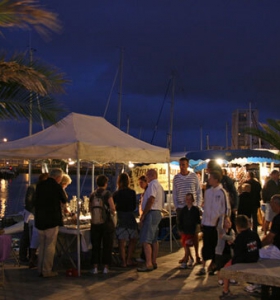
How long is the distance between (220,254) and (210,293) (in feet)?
2.64

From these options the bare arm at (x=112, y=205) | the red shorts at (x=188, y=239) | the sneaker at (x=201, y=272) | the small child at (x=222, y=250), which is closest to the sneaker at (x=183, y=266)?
the red shorts at (x=188, y=239)

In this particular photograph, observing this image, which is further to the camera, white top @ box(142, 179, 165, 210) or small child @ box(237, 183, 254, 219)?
small child @ box(237, 183, 254, 219)

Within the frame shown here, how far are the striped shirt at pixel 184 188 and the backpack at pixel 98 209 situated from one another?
5.81 feet

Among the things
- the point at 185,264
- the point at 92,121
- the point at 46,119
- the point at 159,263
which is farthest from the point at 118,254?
the point at 46,119

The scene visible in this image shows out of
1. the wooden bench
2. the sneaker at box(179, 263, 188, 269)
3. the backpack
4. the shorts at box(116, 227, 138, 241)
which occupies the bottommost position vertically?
the sneaker at box(179, 263, 188, 269)

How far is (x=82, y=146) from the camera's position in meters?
8.31

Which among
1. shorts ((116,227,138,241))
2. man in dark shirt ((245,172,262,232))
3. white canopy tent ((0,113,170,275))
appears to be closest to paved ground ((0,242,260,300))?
shorts ((116,227,138,241))

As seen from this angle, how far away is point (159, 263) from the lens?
9375mm

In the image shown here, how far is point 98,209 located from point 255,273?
11.9 feet

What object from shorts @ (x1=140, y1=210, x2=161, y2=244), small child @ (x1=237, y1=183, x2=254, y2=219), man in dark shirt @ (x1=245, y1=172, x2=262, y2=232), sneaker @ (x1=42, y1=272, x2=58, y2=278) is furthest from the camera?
man in dark shirt @ (x1=245, y1=172, x2=262, y2=232)

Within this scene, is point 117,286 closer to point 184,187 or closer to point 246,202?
point 184,187

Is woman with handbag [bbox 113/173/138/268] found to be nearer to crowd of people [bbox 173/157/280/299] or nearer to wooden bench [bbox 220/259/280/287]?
crowd of people [bbox 173/157/280/299]

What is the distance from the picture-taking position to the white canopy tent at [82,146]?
27.5 feet

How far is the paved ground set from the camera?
7004 mm
